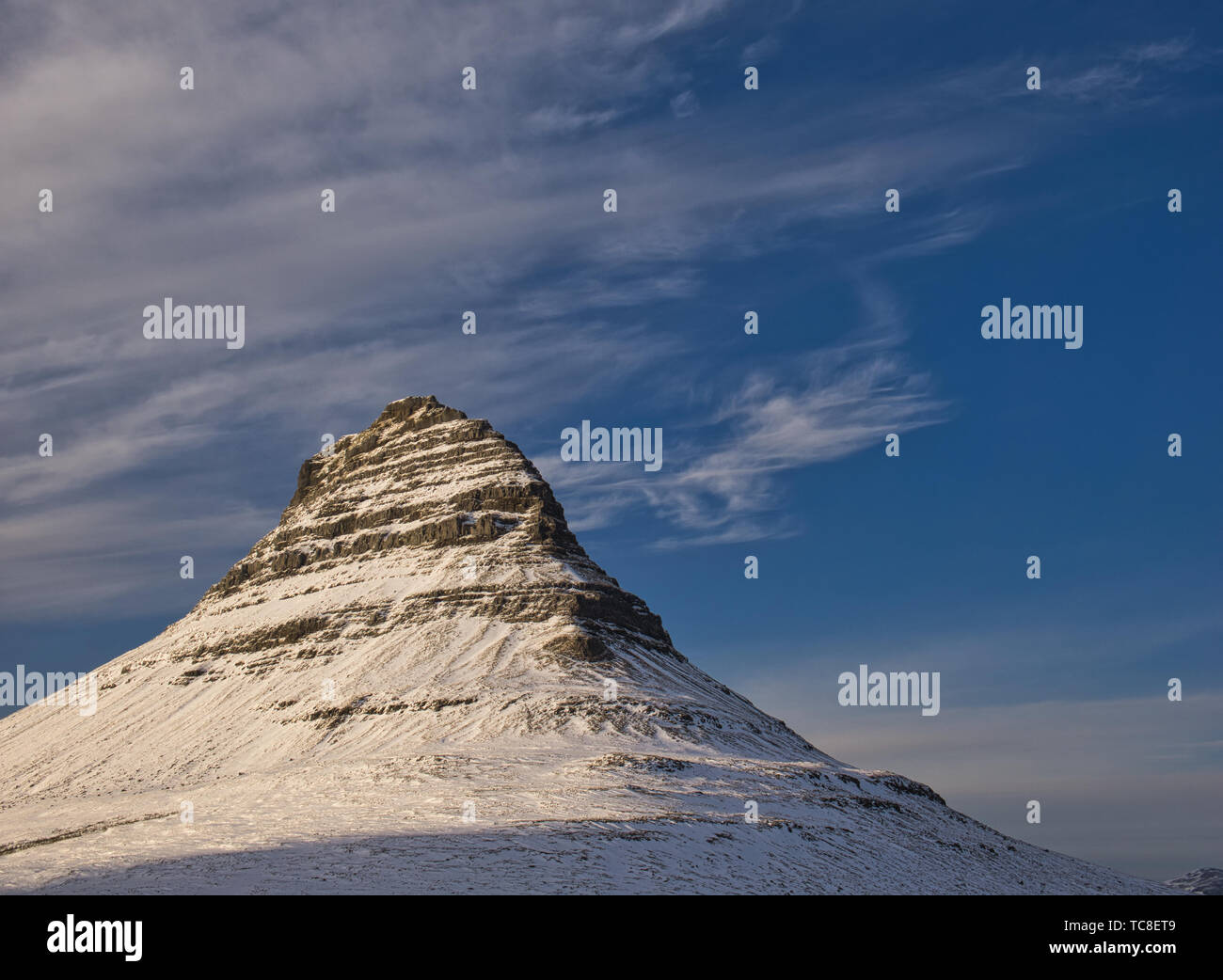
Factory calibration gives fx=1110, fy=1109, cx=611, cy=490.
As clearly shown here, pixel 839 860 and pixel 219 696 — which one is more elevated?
pixel 219 696

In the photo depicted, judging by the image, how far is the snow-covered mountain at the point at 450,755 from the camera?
68.1 meters

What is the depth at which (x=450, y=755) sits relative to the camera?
344 ft

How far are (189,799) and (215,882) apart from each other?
167ft

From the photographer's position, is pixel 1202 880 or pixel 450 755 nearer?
pixel 450 755

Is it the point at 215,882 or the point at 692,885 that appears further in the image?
the point at 692,885

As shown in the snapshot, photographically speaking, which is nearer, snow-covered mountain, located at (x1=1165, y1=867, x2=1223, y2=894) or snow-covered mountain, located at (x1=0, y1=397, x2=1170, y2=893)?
snow-covered mountain, located at (x1=0, y1=397, x2=1170, y2=893)

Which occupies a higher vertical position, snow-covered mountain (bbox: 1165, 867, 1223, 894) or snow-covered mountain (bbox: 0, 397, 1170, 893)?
snow-covered mountain (bbox: 0, 397, 1170, 893)

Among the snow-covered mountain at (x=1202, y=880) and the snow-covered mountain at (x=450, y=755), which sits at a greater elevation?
the snow-covered mountain at (x=450, y=755)

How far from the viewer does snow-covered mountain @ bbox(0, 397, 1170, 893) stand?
68.1m

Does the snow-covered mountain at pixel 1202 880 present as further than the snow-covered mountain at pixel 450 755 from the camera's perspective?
Yes
